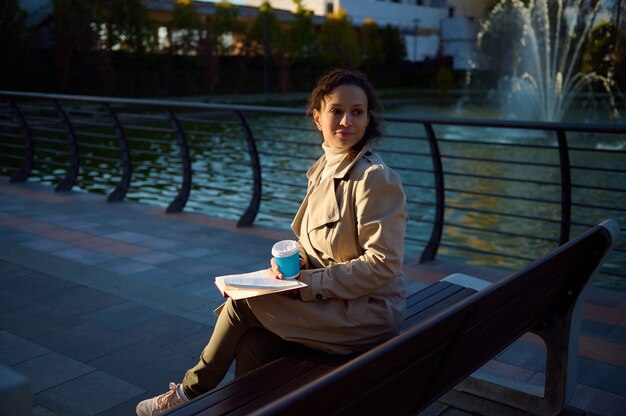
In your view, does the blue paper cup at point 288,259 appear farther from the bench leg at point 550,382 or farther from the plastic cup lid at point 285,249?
the bench leg at point 550,382

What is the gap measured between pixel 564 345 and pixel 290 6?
70.9m

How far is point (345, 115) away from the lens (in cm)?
271

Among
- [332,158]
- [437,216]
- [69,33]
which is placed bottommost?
[437,216]

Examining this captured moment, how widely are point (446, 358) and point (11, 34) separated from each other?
3128cm

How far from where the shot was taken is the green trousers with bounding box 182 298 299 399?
A: 2.72 m

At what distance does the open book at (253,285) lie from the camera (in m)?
2.54

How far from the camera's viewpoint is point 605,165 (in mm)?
14930

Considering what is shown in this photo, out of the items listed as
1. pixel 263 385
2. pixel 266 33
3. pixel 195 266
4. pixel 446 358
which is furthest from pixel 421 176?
pixel 266 33

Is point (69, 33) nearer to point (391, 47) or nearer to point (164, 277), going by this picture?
point (164, 277)

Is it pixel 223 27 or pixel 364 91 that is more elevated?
pixel 223 27

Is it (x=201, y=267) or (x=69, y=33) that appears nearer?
(x=201, y=267)

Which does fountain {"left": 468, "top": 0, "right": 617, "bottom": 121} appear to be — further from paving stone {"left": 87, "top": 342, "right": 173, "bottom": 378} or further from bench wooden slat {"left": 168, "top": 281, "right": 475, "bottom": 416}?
bench wooden slat {"left": 168, "top": 281, "right": 475, "bottom": 416}

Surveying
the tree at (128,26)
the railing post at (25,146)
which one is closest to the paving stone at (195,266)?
the railing post at (25,146)

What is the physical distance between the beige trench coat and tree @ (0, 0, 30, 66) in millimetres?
30358
